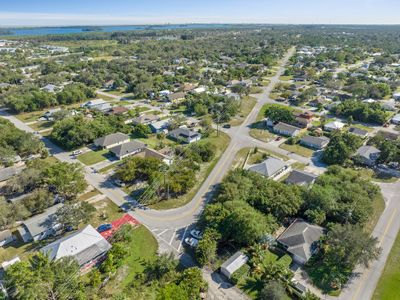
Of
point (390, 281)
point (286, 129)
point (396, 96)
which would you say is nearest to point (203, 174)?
point (286, 129)

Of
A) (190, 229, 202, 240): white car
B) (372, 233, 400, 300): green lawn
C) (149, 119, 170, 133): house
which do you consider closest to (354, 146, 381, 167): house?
(372, 233, 400, 300): green lawn

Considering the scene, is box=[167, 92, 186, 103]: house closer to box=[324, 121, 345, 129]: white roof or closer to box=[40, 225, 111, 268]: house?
box=[324, 121, 345, 129]: white roof

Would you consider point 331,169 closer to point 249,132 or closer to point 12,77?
point 249,132

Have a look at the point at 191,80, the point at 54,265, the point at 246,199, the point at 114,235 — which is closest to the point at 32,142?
the point at 114,235

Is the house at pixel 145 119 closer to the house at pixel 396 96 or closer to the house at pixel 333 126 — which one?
the house at pixel 333 126

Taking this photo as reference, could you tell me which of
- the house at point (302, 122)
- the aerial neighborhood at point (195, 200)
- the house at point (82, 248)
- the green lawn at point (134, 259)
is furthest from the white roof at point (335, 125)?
the house at point (82, 248)

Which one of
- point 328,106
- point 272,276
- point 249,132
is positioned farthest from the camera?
point 328,106
